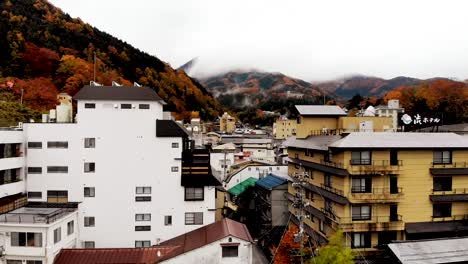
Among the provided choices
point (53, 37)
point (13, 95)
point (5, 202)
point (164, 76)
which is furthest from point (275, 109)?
point (5, 202)

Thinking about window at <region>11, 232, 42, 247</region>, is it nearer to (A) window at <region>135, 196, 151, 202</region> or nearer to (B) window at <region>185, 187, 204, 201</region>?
(A) window at <region>135, 196, 151, 202</region>

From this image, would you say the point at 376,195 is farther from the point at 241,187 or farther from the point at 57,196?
the point at 241,187

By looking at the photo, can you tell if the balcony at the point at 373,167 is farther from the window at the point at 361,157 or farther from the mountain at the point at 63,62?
the mountain at the point at 63,62

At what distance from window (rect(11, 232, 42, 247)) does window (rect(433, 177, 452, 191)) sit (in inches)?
1150

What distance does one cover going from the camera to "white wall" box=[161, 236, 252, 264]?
23.9m

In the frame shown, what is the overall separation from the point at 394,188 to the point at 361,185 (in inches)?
110

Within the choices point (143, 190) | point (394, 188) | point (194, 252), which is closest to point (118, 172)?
point (143, 190)

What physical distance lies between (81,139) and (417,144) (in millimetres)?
27022

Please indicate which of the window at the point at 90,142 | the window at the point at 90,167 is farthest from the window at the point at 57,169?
→ the window at the point at 90,142

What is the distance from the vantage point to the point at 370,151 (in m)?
27.2

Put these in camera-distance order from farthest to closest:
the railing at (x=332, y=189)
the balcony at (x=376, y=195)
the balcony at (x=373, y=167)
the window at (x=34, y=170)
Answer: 1. the window at (x=34, y=170)
2. the railing at (x=332, y=189)
3. the balcony at (x=376, y=195)
4. the balcony at (x=373, y=167)

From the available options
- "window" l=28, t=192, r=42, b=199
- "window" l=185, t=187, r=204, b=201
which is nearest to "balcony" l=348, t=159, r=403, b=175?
"window" l=185, t=187, r=204, b=201

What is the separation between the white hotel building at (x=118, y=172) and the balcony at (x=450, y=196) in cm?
1716

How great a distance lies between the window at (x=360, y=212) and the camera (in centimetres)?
2692
